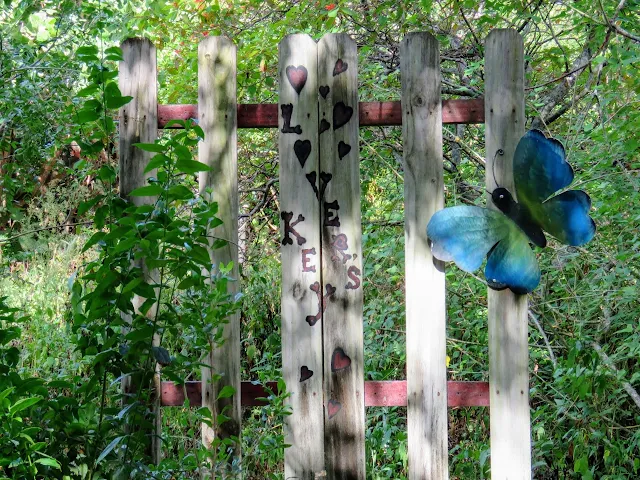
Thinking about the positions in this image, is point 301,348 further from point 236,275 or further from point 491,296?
point 491,296

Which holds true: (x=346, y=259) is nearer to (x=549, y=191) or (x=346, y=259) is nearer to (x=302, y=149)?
(x=302, y=149)

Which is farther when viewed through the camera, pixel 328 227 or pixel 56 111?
pixel 56 111

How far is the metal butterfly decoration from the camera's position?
256cm

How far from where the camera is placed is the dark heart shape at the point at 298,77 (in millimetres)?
2617

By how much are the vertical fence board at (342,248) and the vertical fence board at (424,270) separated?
0.18m

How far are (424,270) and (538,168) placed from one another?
0.55 metres

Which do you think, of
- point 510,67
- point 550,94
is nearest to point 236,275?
point 510,67

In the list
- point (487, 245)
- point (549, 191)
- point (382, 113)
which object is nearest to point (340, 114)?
point (382, 113)

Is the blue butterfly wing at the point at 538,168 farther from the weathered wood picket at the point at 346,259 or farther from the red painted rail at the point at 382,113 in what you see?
the red painted rail at the point at 382,113

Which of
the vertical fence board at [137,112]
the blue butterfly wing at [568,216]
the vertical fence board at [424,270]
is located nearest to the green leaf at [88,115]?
the vertical fence board at [137,112]

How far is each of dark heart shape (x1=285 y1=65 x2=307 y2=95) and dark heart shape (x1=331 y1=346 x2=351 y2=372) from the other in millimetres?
944

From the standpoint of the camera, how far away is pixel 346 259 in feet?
8.55

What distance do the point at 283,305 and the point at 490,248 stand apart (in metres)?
0.77

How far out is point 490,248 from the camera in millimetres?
2605
